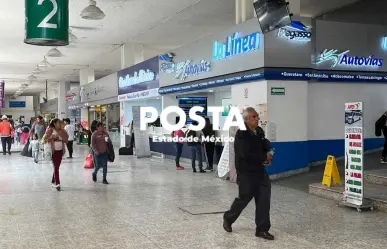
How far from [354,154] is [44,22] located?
5.13 metres

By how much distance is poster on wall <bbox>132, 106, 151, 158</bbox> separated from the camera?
16125 mm

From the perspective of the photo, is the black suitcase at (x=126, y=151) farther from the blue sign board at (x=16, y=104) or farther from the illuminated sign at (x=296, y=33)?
the blue sign board at (x=16, y=104)

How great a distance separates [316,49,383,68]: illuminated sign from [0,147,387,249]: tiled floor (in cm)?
319

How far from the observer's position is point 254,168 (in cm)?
528

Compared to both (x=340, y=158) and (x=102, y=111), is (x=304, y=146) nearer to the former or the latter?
(x=340, y=158)

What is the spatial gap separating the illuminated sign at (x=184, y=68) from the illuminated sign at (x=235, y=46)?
587 millimetres

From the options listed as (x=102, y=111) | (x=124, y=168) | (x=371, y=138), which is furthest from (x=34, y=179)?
(x=102, y=111)

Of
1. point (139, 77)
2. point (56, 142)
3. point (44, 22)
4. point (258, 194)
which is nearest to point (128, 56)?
point (139, 77)

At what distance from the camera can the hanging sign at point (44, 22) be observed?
23.2ft

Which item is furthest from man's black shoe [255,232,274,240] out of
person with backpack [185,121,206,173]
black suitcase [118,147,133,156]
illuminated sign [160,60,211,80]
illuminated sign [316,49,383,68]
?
black suitcase [118,147,133,156]

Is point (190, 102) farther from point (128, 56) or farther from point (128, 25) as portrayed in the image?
point (128, 56)

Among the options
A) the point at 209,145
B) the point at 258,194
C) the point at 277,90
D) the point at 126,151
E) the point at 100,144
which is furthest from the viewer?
the point at 126,151

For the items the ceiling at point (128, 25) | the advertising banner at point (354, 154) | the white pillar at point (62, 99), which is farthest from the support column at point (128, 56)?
the white pillar at point (62, 99)

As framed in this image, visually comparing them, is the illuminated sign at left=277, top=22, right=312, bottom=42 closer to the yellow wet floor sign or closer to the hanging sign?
the yellow wet floor sign
